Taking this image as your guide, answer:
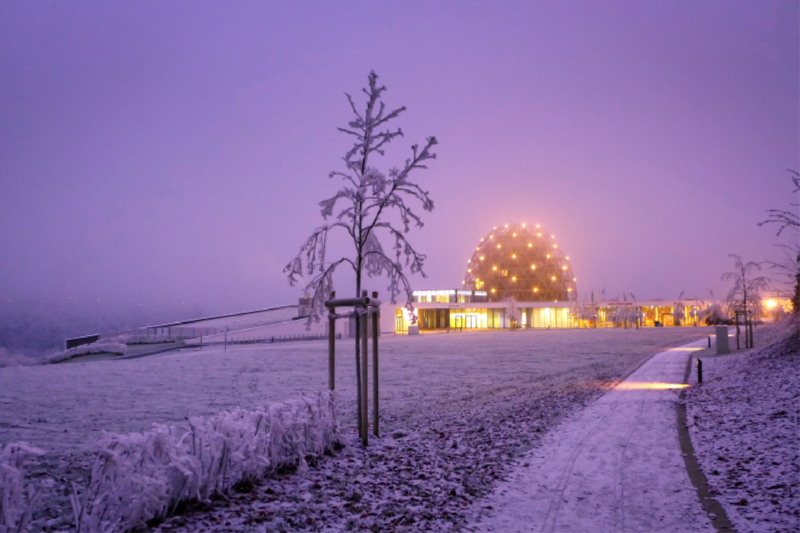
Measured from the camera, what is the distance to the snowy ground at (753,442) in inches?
223

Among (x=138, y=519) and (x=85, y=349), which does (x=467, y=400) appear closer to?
(x=138, y=519)

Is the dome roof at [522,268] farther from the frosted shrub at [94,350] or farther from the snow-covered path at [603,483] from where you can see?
the snow-covered path at [603,483]

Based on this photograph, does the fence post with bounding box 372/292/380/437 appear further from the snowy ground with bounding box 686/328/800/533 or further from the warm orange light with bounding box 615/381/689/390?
the warm orange light with bounding box 615/381/689/390

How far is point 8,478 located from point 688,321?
288 feet

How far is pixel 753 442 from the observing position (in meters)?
8.01

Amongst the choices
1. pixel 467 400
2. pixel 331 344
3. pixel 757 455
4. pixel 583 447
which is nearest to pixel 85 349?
pixel 467 400

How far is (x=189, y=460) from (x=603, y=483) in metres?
4.79

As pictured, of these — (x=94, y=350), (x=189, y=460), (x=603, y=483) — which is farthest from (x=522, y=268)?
(x=189, y=460)

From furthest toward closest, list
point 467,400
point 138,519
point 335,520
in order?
point 467,400 → point 335,520 → point 138,519


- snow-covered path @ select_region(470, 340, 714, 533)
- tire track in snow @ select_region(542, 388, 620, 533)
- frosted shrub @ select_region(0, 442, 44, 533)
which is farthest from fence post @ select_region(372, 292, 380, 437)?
frosted shrub @ select_region(0, 442, 44, 533)

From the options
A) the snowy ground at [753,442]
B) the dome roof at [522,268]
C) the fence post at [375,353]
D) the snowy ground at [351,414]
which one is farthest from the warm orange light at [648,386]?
the dome roof at [522,268]

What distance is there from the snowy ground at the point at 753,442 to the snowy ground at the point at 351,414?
2574mm

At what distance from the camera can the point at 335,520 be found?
17.4 feet

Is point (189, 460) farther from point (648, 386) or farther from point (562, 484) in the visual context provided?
point (648, 386)
